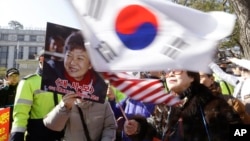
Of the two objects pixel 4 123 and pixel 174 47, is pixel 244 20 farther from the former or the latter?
pixel 174 47

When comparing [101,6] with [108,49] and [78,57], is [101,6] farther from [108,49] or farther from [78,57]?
[78,57]

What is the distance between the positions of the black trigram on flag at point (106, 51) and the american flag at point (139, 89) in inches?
→ 10.2

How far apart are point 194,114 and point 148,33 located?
0.63 m

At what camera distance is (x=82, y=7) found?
237cm

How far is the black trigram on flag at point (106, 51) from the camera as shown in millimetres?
2371

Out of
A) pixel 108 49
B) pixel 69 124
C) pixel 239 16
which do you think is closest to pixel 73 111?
pixel 69 124

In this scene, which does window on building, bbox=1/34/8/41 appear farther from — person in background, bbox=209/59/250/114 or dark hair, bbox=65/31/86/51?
dark hair, bbox=65/31/86/51

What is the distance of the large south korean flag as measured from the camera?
7.55 feet

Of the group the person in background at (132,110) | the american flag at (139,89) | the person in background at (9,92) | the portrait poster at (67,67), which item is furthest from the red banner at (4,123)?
the american flag at (139,89)

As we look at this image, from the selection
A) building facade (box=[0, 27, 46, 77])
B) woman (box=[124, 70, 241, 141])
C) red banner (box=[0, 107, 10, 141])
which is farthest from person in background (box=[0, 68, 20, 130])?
building facade (box=[0, 27, 46, 77])

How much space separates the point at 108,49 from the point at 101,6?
0.83 ft

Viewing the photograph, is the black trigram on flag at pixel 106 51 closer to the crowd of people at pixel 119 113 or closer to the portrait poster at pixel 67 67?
the crowd of people at pixel 119 113

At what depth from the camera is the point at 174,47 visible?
2348 millimetres

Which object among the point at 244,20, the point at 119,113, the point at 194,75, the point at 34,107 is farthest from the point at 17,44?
the point at 194,75
